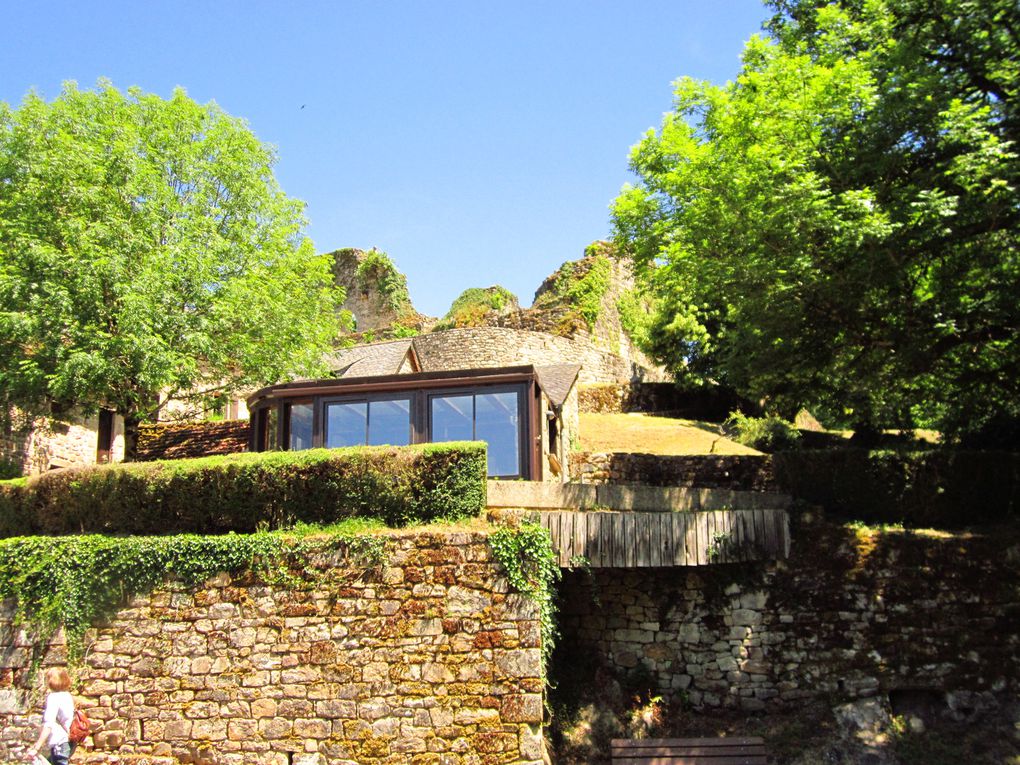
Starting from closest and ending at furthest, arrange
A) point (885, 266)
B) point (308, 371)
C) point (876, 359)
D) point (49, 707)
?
point (49, 707)
point (885, 266)
point (876, 359)
point (308, 371)

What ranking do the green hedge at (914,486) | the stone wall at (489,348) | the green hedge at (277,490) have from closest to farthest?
the green hedge at (277,490) < the green hedge at (914,486) < the stone wall at (489,348)

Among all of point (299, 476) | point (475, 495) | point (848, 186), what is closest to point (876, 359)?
point (848, 186)

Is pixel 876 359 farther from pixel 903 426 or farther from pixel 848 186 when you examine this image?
pixel 903 426

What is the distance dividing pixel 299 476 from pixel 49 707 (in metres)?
3.72

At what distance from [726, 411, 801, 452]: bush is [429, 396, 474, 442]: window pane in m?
9.38

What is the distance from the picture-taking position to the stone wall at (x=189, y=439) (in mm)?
18906

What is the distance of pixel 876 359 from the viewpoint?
13.2 m

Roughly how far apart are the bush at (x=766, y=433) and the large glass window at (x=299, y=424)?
1119 cm

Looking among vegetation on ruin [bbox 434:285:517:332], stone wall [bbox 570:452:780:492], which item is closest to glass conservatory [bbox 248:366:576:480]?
stone wall [bbox 570:452:780:492]

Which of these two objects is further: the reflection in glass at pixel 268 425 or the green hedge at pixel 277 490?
the reflection in glass at pixel 268 425

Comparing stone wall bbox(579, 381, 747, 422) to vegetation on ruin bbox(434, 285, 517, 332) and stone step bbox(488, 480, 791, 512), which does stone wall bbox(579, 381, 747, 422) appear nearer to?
vegetation on ruin bbox(434, 285, 517, 332)

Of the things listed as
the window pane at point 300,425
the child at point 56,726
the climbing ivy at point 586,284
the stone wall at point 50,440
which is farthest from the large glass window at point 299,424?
the climbing ivy at point 586,284

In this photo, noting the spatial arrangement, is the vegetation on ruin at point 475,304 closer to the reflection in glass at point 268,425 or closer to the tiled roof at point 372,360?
the tiled roof at point 372,360

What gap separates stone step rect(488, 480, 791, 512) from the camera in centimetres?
1200
